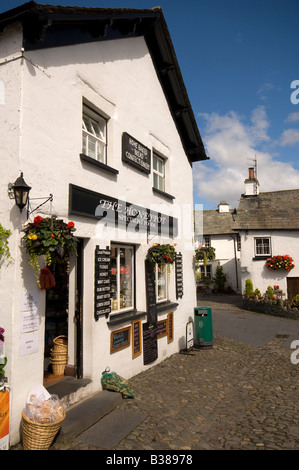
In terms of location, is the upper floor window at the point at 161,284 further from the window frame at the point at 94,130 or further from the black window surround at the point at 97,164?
the window frame at the point at 94,130

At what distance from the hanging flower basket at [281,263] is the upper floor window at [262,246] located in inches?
36.9

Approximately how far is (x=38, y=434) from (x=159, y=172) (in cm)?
714

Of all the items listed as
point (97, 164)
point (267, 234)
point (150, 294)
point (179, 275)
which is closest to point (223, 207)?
point (267, 234)

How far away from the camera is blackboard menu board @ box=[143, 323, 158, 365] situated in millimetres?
7654

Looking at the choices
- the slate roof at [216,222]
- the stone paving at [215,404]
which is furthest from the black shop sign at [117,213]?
the slate roof at [216,222]

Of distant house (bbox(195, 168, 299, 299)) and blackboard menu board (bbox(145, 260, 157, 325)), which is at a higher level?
distant house (bbox(195, 168, 299, 299))

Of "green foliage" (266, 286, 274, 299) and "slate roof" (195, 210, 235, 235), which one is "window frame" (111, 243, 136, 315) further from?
"slate roof" (195, 210, 235, 235)

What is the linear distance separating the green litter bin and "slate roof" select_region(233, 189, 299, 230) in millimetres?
11135

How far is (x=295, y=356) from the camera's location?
9.20 m

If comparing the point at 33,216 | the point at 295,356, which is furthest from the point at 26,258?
the point at 295,356

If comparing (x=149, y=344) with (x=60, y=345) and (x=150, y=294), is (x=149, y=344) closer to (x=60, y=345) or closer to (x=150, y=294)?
(x=150, y=294)

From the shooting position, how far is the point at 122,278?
7.53 metres

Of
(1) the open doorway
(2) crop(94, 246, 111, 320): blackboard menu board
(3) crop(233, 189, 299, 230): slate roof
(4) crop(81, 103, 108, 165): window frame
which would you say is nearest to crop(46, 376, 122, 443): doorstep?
(1) the open doorway

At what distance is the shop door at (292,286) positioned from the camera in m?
18.5
